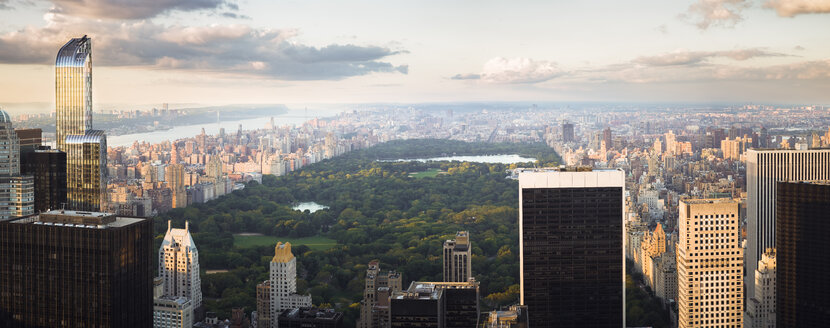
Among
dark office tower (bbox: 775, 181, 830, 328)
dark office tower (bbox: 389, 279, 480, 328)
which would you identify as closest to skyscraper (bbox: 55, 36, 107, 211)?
dark office tower (bbox: 389, 279, 480, 328)

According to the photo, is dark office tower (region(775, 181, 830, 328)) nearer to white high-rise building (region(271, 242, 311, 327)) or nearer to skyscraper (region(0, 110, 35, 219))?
white high-rise building (region(271, 242, 311, 327))

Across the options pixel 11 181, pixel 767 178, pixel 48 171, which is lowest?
pixel 767 178

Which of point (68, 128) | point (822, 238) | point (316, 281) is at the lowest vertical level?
point (316, 281)

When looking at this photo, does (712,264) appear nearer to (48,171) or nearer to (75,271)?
(75,271)

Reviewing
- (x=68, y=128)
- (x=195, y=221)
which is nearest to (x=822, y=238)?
(x=68, y=128)

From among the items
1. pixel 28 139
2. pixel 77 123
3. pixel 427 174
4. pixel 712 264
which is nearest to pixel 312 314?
pixel 77 123

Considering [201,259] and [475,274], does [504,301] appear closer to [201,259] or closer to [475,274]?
[475,274]

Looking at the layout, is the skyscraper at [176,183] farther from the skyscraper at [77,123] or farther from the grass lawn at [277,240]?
the skyscraper at [77,123]
